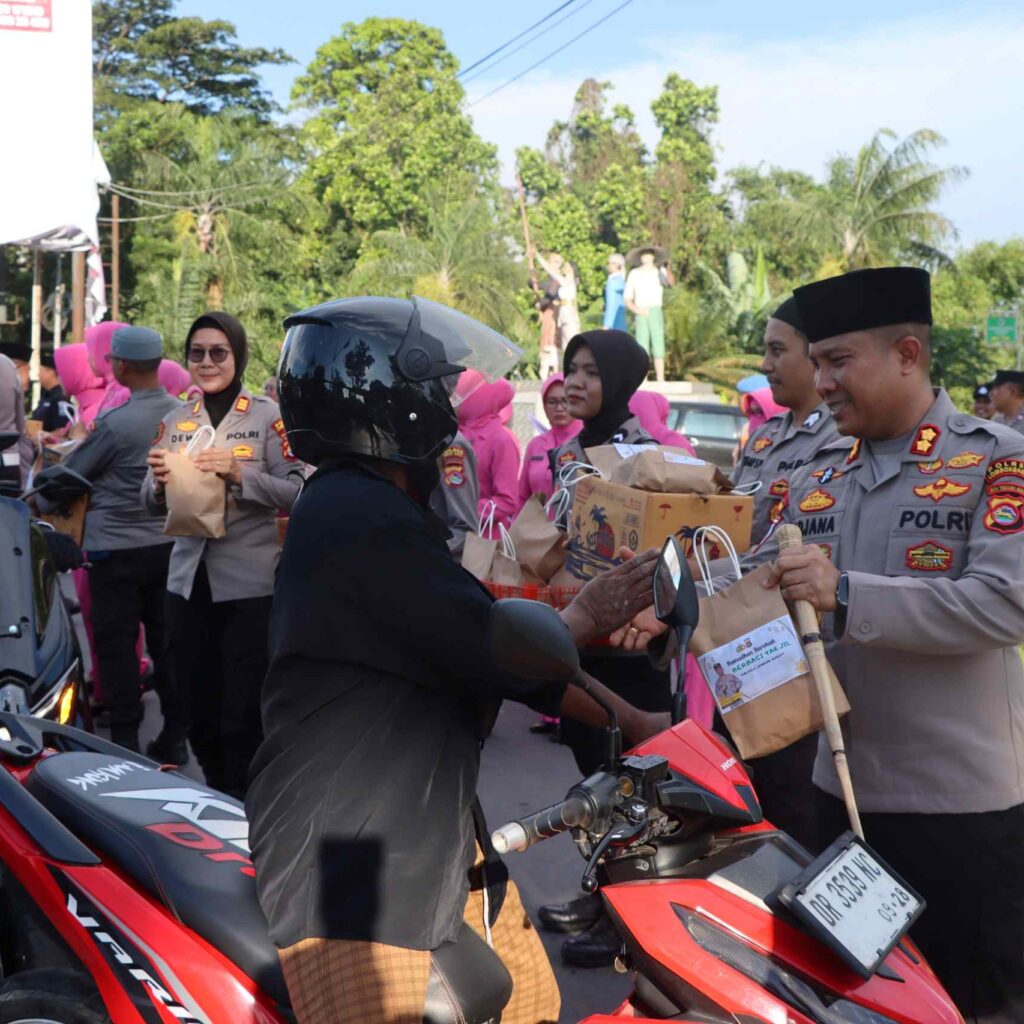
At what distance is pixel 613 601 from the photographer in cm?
236

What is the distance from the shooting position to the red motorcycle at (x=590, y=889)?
1.84 m

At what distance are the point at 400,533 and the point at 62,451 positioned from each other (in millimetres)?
5385

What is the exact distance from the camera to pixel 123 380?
6.25m

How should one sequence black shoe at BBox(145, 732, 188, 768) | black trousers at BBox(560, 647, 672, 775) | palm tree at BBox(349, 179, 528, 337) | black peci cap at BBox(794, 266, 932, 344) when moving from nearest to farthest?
1. black peci cap at BBox(794, 266, 932, 344)
2. black trousers at BBox(560, 647, 672, 775)
3. black shoe at BBox(145, 732, 188, 768)
4. palm tree at BBox(349, 179, 528, 337)

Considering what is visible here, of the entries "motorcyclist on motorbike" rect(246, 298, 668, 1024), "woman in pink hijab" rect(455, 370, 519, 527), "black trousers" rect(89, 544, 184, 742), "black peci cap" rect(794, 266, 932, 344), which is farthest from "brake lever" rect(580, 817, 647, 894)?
"woman in pink hijab" rect(455, 370, 519, 527)

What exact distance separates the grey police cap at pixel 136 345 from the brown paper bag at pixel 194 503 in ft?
4.48

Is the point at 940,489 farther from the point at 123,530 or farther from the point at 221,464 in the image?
the point at 123,530

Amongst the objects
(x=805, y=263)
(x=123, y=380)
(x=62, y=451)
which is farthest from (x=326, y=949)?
(x=805, y=263)

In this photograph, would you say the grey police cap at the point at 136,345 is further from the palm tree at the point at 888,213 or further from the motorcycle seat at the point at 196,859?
the palm tree at the point at 888,213

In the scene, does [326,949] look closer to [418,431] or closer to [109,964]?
[109,964]

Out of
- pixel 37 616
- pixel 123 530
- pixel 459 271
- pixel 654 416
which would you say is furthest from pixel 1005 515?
pixel 459 271

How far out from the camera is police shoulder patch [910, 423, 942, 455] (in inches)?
105

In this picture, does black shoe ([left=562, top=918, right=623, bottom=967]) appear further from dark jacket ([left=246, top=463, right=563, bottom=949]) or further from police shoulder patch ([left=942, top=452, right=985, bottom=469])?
dark jacket ([left=246, top=463, right=563, bottom=949])

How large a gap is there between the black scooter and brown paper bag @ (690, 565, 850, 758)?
7.40ft
